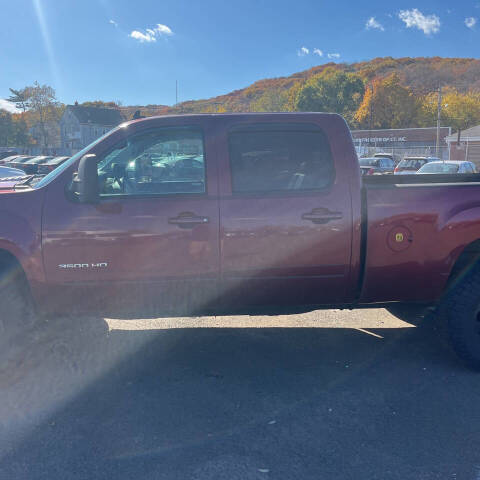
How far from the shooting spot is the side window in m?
3.86

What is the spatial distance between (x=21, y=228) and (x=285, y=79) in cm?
13049

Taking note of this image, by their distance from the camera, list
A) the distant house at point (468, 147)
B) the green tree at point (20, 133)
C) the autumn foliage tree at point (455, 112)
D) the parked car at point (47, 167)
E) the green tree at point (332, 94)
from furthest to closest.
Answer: the autumn foliage tree at point (455, 112), the green tree at point (20, 133), the green tree at point (332, 94), the distant house at point (468, 147), the parked car at point (47, 167)

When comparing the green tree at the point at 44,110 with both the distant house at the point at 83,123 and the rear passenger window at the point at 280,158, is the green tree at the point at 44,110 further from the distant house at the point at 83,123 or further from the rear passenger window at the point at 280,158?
the rear passenger window at the point at 280,158

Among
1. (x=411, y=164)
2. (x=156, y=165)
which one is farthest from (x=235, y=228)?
(x=411, y=164)

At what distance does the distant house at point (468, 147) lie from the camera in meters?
40.5

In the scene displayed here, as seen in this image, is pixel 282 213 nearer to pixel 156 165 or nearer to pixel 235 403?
pixel 156 165

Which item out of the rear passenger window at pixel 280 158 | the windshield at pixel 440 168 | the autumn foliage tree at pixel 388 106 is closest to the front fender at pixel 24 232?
the rear passenger window at pixel 280 158

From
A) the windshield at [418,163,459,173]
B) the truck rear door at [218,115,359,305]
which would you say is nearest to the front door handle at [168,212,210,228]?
the truck rear door at [218,115,359,305]

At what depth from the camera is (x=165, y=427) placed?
10.8 ft

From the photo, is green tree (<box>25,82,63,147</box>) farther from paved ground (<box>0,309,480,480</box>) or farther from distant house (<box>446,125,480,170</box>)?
→ paved ground (<box>0,309,480,480</box>)

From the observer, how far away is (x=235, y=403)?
11.9 ft

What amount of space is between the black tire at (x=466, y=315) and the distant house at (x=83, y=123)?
74.8 meters

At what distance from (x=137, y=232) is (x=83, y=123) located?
75962mm

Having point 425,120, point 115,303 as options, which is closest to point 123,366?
point 115,303
